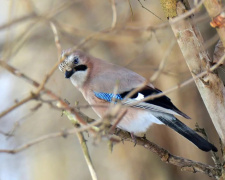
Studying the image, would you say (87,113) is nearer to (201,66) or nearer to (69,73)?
(69,73)

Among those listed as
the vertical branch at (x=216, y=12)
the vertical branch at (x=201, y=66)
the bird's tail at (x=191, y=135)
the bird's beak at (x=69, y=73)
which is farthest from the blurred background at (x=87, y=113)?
the vertical branch at (x=216, y=12)

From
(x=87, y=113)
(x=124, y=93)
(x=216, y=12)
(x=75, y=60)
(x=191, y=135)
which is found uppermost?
(x=216, y=12)

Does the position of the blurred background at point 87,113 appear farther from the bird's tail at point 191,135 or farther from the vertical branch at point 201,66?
the vertical branch at point 201,66

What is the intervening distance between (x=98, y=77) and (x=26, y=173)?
2.32 metres

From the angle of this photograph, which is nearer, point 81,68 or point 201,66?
point 201,66

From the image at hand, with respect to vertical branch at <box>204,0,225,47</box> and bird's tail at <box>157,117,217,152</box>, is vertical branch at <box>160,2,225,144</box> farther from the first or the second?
vertical branch at <box>204,0,225,47</box>

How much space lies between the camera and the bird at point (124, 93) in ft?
9.22

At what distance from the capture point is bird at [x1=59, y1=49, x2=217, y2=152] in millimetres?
2811

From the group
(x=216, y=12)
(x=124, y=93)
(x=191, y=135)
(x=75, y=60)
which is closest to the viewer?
(x=216, y=12)

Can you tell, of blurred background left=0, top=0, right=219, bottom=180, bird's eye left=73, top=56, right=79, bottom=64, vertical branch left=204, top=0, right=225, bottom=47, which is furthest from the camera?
blurred background left=0, top=0, right=219, bottom=180

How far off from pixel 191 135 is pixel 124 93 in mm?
512

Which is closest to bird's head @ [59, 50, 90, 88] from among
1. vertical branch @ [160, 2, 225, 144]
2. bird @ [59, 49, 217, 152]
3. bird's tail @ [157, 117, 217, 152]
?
bird @ [59, 49, 217, 152]

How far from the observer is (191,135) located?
2738 millimetres

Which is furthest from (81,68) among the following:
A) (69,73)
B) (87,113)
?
(87,113)
